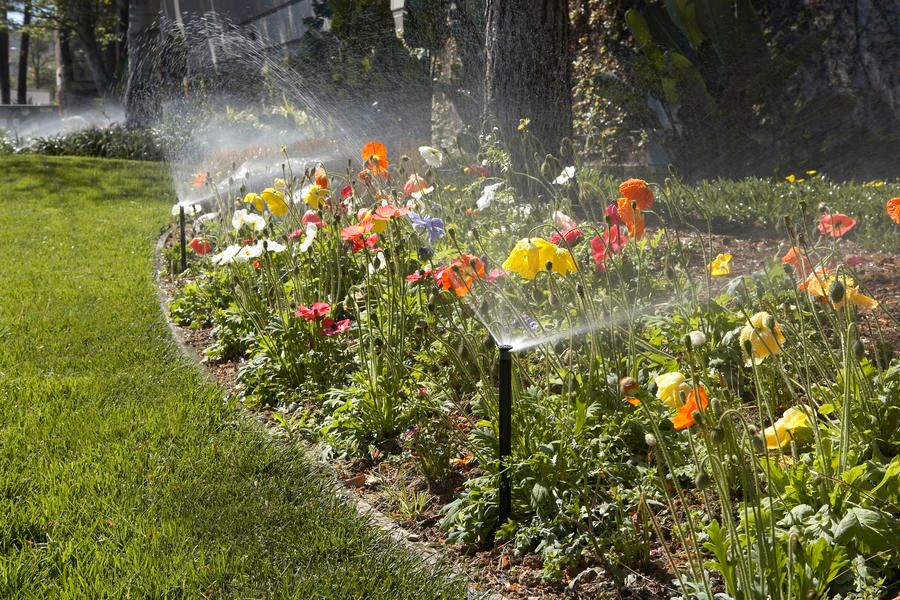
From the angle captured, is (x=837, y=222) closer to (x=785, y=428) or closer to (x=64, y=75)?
(x=785, y=428)

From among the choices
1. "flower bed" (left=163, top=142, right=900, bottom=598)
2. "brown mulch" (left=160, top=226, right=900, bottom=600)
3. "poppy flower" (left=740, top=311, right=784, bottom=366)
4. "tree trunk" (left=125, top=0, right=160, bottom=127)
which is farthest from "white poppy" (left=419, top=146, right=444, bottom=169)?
"tree trunk" (left=125, top=0, right=160, bottom=127)

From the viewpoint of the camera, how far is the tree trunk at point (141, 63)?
56.3 feet

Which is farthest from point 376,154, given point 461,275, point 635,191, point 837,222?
point 837,222

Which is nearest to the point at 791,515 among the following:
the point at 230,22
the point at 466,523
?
the point at 466,523

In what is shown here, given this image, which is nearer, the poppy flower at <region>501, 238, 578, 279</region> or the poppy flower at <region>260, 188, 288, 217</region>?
the poppy flower at <region>501, 238, 578, 279</region>

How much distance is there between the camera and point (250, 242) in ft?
14.7

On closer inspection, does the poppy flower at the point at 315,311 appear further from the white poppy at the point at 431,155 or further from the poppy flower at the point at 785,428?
the poppy flower at the point at 785,428

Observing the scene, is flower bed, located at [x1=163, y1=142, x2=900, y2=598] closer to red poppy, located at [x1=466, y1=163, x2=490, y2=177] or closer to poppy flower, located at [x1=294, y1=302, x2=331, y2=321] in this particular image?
poppy flower, located at [x1=294, y1=302, x2=331, y2=321]

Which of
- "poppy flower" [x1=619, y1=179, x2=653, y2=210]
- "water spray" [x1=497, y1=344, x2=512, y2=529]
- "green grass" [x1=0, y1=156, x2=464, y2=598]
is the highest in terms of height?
"poppy flower" [x1=619, y1=179, x2=653, y2=210]

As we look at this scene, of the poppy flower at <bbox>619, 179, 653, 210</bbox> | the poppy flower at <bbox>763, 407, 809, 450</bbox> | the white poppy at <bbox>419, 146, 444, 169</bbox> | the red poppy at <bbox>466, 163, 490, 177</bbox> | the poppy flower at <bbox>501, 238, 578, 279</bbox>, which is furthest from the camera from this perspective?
the red poppy at <bbox>466, 163, 490, 177</bbox>

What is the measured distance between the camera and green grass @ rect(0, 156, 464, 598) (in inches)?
87.6

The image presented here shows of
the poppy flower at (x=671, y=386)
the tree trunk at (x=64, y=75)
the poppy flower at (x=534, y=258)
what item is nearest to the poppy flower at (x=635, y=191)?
the poppy flower at (x=534, y=258)

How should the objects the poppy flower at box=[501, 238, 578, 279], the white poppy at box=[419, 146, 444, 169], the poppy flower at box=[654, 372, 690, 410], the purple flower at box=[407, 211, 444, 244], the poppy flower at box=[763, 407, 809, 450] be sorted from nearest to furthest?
the poppy flower at box=[654, 372, 690, 410] → the poppy flower at box=[763, 407, 809, 450] → the poppy flower at box=[501, 238, 578, 279] → the purple flower at box=[407, 211, 444, 244] → the white poppy at box=[419, 146, 444, 169]

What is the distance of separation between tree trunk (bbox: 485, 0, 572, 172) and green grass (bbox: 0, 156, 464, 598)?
2671 millimetres
